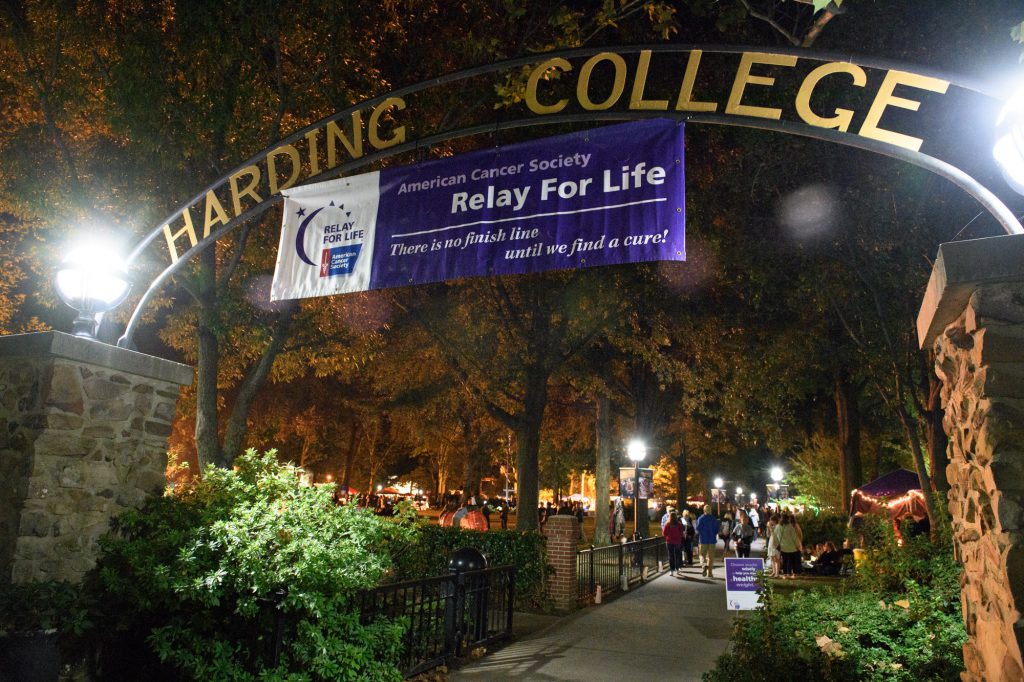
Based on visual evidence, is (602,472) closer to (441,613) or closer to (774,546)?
(774,546)

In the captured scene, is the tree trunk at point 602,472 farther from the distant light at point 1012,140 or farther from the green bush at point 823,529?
the distant light at point 1012,140

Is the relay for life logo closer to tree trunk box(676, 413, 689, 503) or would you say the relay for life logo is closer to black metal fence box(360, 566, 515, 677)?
black metal fence box(360, 566, 515, 677)

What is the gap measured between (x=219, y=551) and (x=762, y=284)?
12.0m

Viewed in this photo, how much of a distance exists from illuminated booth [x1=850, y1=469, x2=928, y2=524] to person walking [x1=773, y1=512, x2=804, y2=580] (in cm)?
193

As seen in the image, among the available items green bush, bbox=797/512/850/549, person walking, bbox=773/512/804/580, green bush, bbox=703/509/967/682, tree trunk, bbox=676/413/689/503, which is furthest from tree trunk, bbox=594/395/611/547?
green bush, bbox=703/509/967/682

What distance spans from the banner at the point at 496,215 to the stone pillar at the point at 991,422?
214 cm

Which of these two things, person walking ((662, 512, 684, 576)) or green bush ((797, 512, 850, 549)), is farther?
green bush ((797, 512, 850, 549))

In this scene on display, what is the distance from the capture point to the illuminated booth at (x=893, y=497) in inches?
705

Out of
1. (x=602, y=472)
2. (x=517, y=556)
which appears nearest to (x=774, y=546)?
(x=602, y=472)

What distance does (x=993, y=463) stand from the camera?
3543 mm

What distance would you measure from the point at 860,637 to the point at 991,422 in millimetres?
3652

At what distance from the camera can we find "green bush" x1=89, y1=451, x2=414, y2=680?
5.43 m

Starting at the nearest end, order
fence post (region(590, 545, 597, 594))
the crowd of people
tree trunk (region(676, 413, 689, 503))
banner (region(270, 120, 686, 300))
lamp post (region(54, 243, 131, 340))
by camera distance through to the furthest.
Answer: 1. banner (region(270, 120, 686, 300))
2. lamp post (region(54, 243, 131, 340))
3. fence post (region(590, 545, 597, 594))
4. the crowd of people
5. tree trunk (region(676, 413, 689, 503))

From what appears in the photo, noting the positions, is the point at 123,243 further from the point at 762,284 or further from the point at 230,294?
the point at 762,284
